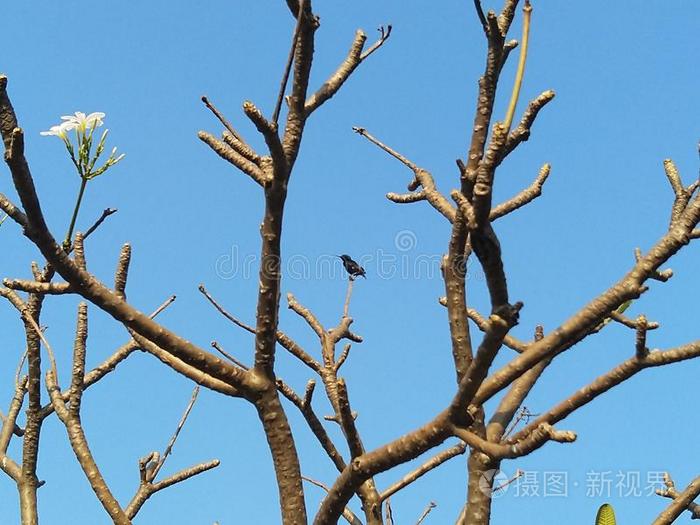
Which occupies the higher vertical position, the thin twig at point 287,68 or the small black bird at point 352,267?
the small black bird at point 352,267

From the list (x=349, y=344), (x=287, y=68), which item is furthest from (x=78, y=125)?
(x=349, y=344)

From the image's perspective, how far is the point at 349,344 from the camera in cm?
366

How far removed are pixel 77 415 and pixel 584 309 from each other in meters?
2.19

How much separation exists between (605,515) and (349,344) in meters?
1.31

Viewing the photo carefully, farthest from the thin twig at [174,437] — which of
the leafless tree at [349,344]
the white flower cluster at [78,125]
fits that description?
the white flower cluster at [78,125]

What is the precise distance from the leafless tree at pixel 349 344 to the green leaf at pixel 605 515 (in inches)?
7.9

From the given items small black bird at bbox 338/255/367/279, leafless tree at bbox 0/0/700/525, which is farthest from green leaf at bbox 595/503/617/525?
small black bird at bbox 338/255/367/279

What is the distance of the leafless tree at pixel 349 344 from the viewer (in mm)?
1823

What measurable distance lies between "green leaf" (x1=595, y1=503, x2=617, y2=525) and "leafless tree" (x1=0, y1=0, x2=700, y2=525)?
7.9 inches

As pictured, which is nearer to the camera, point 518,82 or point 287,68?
point 518,82

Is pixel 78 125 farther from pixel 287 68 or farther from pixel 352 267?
pixel 352 267

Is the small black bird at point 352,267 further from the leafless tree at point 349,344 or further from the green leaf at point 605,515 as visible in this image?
the green leaf at point 605,515

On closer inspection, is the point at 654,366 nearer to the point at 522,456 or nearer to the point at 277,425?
the point at 522,456

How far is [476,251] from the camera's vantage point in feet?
5.39
